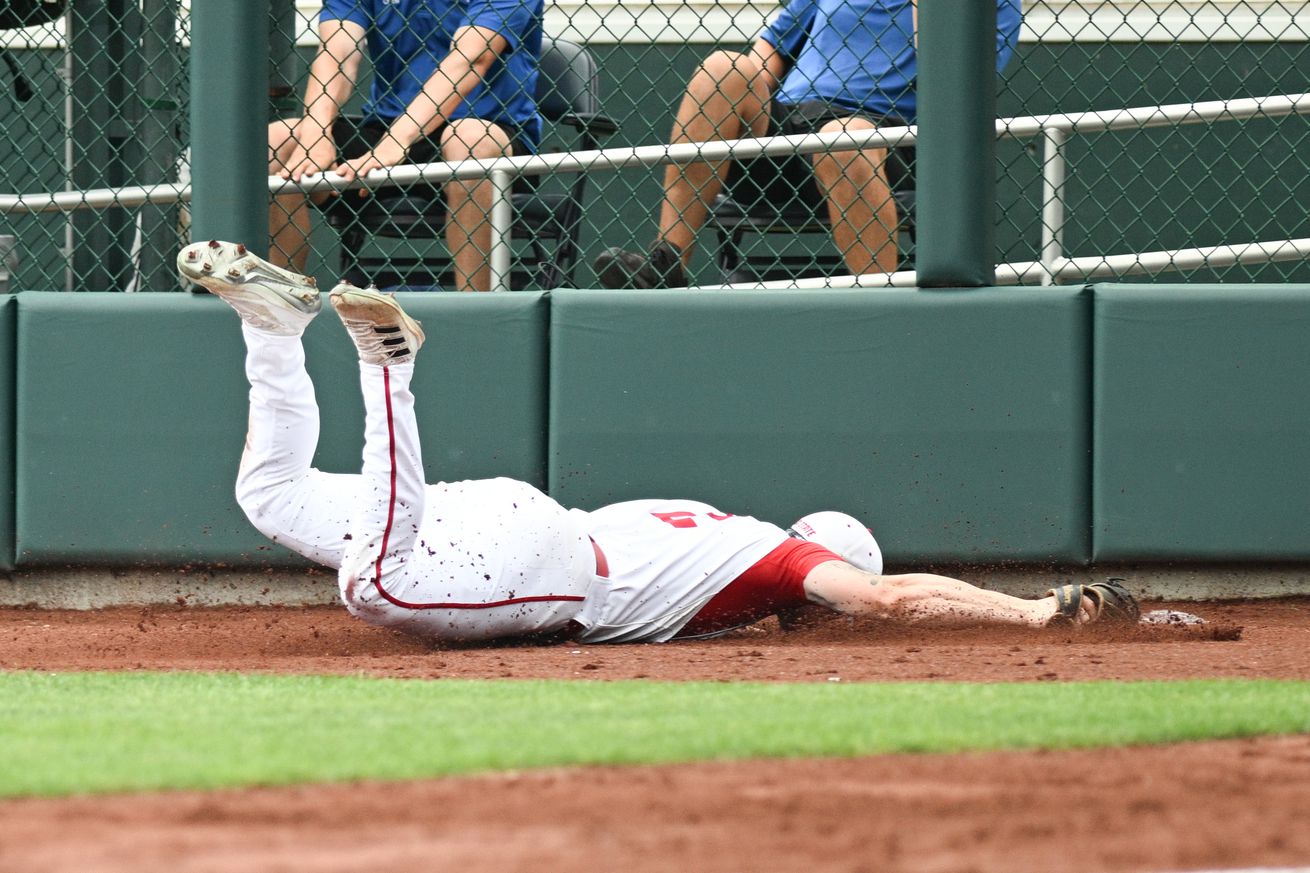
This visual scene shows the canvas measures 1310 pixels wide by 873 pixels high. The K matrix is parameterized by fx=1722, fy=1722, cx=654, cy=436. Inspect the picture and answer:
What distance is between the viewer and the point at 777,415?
18.1 ft

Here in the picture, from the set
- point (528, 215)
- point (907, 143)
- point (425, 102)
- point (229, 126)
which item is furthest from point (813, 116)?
point (229, 126)

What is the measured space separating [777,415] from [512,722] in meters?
2.56

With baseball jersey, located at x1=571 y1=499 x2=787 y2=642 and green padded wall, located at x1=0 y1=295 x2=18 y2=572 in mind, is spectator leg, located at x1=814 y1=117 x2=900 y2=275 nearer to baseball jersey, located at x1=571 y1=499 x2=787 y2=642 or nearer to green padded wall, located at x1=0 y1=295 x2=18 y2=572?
baseball jersey, located at x1=571 y1=499 x2=787 y2=642

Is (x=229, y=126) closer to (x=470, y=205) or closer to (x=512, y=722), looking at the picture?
(x=470, y=205)

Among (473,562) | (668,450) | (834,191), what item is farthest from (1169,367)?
(473,562)

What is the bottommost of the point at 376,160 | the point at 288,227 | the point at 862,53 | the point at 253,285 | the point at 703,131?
the point at 253,285

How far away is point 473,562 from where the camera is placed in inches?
173

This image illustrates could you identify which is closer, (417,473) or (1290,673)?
(1290,673)

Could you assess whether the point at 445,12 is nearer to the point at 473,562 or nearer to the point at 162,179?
the point at 162,179

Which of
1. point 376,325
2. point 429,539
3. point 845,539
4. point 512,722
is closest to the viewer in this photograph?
point 512,722

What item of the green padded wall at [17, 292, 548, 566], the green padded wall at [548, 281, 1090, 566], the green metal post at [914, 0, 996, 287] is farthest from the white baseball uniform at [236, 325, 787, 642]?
the green metal post at [914, 0, 996, 287]

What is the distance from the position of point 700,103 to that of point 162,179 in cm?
209

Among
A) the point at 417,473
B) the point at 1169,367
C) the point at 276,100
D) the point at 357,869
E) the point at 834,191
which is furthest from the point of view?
the point at 276,100

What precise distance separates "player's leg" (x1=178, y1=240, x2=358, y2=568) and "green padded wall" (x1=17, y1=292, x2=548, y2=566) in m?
1.03
